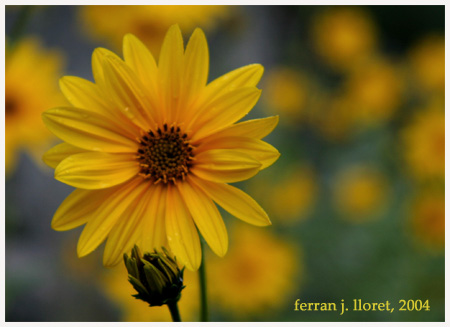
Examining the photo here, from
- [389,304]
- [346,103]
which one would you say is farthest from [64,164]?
[346,103]

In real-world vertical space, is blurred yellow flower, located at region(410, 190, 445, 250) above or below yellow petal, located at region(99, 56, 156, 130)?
below

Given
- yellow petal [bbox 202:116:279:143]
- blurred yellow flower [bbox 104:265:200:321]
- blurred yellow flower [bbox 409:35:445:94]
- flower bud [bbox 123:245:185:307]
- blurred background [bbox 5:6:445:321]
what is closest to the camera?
flower bud [bbox 123:245:185:307]

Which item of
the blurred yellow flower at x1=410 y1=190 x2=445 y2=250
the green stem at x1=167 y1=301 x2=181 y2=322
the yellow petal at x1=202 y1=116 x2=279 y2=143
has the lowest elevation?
the blurred yellow flower at x1=410 y1=190 x2=445 y2=250

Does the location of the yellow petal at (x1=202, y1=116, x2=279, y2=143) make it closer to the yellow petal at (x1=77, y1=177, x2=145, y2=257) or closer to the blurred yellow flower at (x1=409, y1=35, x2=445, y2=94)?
the yellow petal at (x1=77, y1=177, x2=145, y2=257)

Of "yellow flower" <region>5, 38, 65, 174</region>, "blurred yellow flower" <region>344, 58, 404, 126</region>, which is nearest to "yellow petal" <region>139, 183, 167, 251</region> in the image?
"yellow flower" <region>5, 38, 65, 174</region>

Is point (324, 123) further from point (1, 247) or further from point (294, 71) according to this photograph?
point (1, 247)

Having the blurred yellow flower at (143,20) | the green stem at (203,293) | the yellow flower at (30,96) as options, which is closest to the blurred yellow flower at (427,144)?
the blurred yellow flower at (143,20)

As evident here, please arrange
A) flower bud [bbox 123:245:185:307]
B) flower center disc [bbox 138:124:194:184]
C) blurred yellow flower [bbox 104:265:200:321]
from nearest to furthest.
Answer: flower bud [bbox 123:245:185:307], flower center disc [bbox 138:124:194:184], blurred yellow flower [bbox 104:265:200:321]
